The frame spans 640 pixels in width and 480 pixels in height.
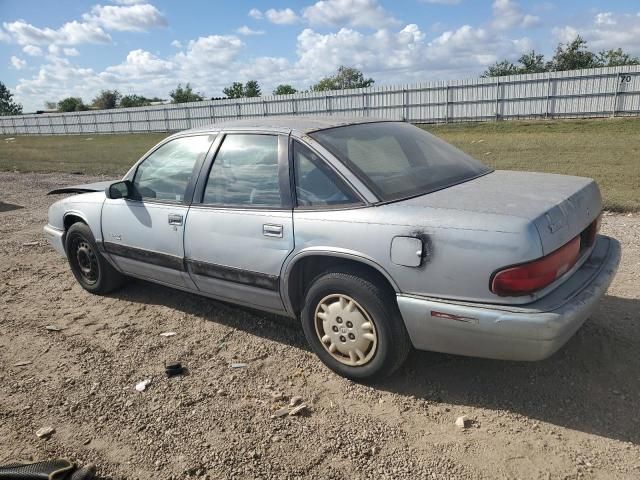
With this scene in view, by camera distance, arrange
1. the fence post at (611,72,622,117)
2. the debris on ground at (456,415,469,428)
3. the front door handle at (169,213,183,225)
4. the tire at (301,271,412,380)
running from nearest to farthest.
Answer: the debris on ground at (456,415,469,428) < the tire at (301,271,412,380) < the front door handle at (169,213,183,225) < the fence post at (611,72,622,117)

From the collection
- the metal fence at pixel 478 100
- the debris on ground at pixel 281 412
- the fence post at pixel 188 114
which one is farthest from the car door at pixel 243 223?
the fence post at pixel 188 114

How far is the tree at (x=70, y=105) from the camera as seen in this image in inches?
2960

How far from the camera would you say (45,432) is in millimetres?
2910

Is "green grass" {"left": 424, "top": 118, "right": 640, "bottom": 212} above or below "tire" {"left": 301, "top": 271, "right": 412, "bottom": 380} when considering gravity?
above

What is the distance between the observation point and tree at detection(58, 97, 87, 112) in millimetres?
75188

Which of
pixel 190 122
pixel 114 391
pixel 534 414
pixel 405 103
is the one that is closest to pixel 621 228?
pixel 534 414

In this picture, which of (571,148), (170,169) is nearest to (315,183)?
(170,169)

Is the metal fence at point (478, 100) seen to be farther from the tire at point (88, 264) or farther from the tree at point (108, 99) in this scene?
the tree at point (108, 99)

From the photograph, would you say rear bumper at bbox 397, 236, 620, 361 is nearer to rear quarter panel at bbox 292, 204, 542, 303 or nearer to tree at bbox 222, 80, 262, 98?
rear quarter panel at bbox 292, 204, 542, 303

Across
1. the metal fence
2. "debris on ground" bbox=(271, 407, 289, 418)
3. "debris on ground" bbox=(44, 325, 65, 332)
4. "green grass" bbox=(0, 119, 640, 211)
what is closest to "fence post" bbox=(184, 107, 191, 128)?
the metal fence

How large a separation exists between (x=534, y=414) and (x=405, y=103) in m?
26.3

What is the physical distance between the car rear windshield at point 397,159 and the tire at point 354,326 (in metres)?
0.57

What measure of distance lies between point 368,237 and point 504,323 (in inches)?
33.1

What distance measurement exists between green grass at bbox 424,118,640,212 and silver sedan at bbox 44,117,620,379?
5.01 metres
